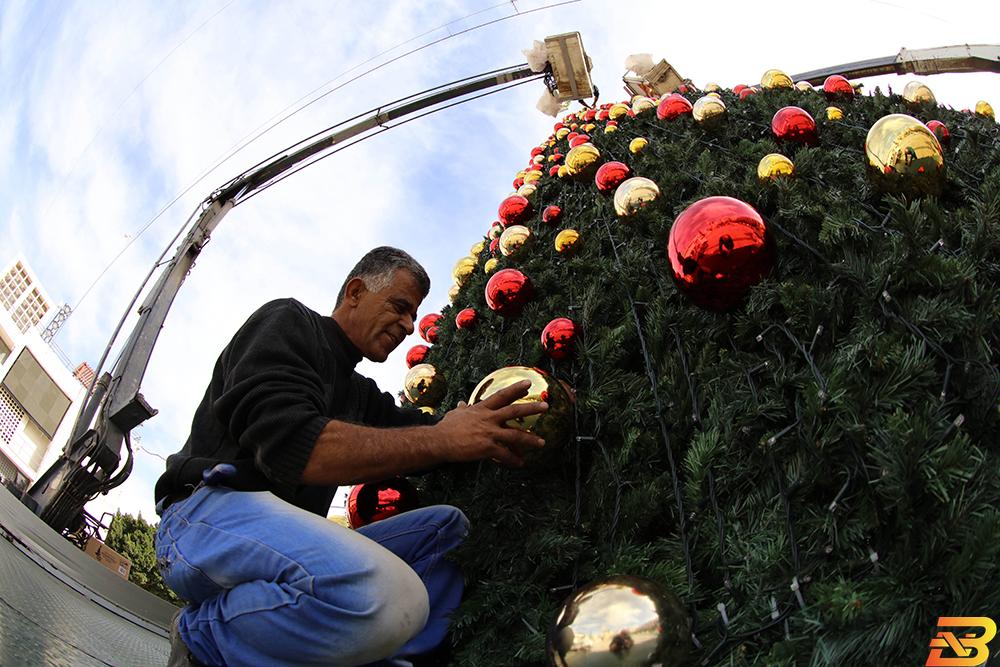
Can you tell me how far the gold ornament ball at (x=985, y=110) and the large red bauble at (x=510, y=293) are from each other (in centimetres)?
232

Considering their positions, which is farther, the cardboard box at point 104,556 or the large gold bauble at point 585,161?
the cardboard box at point 104,556

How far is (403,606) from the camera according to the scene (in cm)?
154

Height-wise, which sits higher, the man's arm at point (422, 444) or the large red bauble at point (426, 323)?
the large red bauble at point (426, 323)

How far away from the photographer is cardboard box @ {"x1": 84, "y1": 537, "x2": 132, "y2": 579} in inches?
278

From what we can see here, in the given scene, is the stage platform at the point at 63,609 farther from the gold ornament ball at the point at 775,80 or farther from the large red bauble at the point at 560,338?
the gold ornament ball at the point at 775,80

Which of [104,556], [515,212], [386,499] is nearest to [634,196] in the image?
[515,212]

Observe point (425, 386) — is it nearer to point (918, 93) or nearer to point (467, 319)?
point (467, 319)

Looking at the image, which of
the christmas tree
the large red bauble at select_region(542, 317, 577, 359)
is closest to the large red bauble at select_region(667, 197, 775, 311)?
the christmas tree

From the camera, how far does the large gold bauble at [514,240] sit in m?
2.77

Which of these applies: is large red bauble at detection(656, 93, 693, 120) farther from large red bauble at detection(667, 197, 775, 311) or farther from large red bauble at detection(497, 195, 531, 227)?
large red bauble at detection(667, 197, 775, 311)

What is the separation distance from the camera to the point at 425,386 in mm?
2584

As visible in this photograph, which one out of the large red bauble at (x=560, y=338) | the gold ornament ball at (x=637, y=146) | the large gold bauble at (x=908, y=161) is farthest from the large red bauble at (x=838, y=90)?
the large red bauble at (x=560, y=338)

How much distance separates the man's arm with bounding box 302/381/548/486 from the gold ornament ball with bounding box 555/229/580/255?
0.87 metres

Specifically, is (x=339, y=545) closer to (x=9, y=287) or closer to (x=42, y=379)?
(x=42, y=379)
